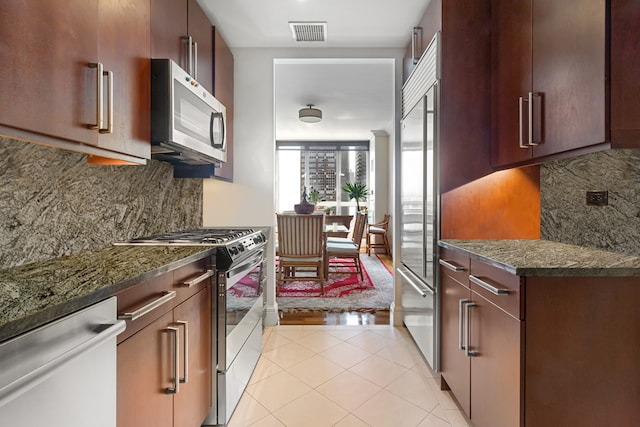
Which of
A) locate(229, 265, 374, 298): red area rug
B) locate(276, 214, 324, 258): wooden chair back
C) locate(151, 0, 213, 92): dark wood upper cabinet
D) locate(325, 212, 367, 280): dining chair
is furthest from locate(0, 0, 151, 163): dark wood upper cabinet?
locate(325, 212, 367, 280): dining chair

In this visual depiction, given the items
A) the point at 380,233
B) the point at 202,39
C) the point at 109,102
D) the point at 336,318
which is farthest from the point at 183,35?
the point at 380,233

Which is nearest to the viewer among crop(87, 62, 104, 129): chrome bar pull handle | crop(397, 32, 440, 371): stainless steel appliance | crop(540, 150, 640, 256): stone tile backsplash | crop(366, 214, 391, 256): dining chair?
crop(87, 62, 104, 129): chrome bar pull handle

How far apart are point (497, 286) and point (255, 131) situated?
227 centimetres

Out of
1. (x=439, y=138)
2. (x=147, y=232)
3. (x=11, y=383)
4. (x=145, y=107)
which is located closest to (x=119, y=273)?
(x=11, y=383)

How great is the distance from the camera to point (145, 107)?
60.1 inches

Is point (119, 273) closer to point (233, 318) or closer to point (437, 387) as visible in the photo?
point (233, 318)

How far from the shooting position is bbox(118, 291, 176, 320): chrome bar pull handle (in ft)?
3.22

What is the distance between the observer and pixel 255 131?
9.67ft

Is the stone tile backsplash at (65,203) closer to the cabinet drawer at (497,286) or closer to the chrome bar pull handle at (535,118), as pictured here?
the cabinet drawer at (497,286)

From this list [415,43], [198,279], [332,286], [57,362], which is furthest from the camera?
[332,286]

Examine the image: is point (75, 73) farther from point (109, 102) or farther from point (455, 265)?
point (455, 265)

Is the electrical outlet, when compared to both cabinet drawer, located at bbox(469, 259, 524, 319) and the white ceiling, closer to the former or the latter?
cabinet drawer, located at bbox(469, 259, 524, 319)

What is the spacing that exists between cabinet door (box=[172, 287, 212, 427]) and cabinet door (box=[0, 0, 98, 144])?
29.5 inches

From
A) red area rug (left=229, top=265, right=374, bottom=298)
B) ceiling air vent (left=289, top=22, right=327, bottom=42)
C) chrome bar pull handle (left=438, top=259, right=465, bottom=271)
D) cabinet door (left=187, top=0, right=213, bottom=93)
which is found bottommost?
red area rug (left=229, top=265, right=374, bottom=298)
